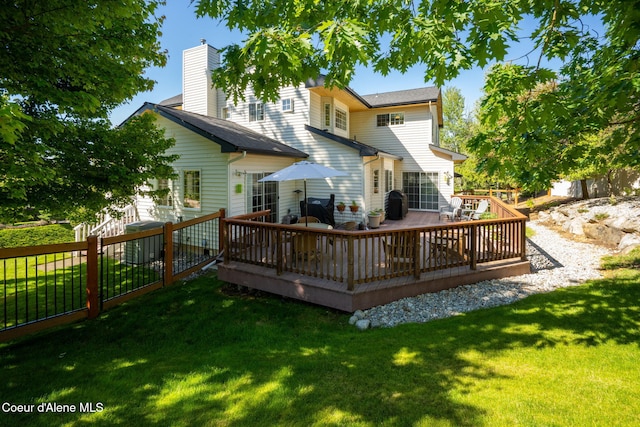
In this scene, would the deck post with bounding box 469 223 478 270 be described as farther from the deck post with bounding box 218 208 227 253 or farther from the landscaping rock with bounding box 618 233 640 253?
the deck post with bounding box 218 208 227 253

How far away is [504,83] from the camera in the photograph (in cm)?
362

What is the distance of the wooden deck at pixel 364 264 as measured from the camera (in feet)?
18.0

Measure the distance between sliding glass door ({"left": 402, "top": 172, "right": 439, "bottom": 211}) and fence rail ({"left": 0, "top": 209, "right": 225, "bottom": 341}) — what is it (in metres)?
11.5

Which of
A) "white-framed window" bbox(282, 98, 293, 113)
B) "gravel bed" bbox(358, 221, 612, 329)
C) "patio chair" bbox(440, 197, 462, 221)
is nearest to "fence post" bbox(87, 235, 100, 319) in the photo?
"gravel bed" bbox(358, 221, 612, 329)

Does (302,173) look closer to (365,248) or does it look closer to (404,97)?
(365,248)

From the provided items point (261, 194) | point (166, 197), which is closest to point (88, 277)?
point (166, 197)

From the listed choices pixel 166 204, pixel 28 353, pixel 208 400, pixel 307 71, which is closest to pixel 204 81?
pixel 166 204

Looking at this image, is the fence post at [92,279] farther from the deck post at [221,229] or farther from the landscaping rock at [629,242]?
the landscaping rock at [629,242]

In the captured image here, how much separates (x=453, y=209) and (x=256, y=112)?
10.1 meters

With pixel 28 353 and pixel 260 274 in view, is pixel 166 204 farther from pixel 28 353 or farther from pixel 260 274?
pixel 28 353

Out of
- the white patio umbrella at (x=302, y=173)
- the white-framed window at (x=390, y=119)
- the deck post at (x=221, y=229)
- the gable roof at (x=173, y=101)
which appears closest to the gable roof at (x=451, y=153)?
the white-framed window at (x=390, y=119)

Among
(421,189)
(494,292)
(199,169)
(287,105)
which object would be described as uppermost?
(287,105)

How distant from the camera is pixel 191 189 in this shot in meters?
10.3

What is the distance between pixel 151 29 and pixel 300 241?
5.25 m
